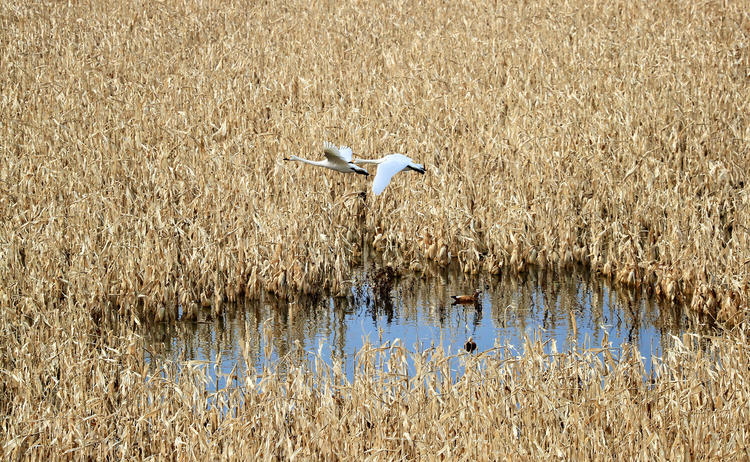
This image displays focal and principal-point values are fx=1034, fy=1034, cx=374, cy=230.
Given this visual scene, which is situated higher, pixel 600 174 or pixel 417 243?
pixel 600 174

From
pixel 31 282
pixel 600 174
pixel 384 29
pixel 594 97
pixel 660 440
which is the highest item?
pixel 384 29

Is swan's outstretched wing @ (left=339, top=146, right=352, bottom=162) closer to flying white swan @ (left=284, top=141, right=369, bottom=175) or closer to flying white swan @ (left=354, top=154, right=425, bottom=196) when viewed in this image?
flying white swan @ (left=284, top=141, right=369, bottom=175)

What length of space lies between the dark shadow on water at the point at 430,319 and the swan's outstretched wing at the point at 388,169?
1.15 metres

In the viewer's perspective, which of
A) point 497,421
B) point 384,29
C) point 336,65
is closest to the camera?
point 497,421

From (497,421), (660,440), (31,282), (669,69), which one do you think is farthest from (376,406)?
(669,69)

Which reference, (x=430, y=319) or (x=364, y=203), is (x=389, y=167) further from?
(x=364, y=203)

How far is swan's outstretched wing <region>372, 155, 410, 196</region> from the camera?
621 cm

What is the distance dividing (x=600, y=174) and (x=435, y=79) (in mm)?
3543

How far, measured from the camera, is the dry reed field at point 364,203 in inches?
203

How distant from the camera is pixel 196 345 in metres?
7.25

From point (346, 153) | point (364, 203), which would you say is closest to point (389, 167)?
point (346, 153)

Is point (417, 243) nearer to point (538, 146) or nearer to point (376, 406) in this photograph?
point (538, 146)

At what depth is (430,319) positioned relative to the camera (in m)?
7.61

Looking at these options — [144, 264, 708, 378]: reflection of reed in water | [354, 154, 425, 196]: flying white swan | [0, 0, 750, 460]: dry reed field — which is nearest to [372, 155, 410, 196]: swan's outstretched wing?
[354, 154, 425, 196]: flying white swan
